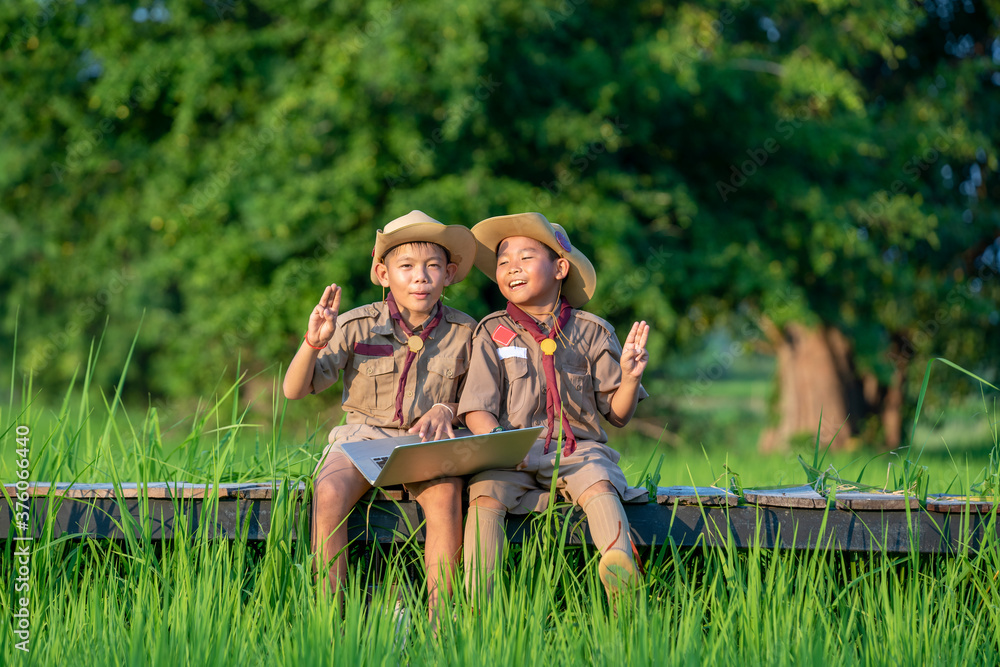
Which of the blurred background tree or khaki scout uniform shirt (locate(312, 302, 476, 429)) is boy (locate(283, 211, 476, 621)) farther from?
the blurred background tree

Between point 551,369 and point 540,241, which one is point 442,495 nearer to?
point 551,369

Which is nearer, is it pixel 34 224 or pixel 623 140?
pixel 623 140

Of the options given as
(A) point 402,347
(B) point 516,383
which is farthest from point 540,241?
(A) point 402,347

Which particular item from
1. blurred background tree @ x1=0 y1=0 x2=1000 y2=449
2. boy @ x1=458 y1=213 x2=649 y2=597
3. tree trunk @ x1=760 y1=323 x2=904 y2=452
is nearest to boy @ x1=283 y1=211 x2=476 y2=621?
boy @ x1=458 y1=213 x2=649 y2=597

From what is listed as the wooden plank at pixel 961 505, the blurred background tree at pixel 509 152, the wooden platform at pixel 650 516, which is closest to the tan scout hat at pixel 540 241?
the wooden platform at pixel 650 516

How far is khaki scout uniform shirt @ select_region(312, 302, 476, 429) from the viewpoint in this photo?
Answer: 329 centimetres

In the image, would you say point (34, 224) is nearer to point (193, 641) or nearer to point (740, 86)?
point (740, 86)

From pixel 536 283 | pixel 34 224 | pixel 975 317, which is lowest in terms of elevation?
pixel 536 283

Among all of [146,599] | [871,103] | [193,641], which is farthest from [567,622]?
[871,103]

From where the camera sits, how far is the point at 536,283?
326 cm

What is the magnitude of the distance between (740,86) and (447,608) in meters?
8.73

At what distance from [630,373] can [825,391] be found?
10.5m

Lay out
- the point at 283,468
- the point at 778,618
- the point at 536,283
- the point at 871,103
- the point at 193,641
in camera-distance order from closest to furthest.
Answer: the point at 193,641 → the point at 778,618 → the point at 283,468 → the point at 536,283 → the point at 871,103

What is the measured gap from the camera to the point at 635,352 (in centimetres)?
300
